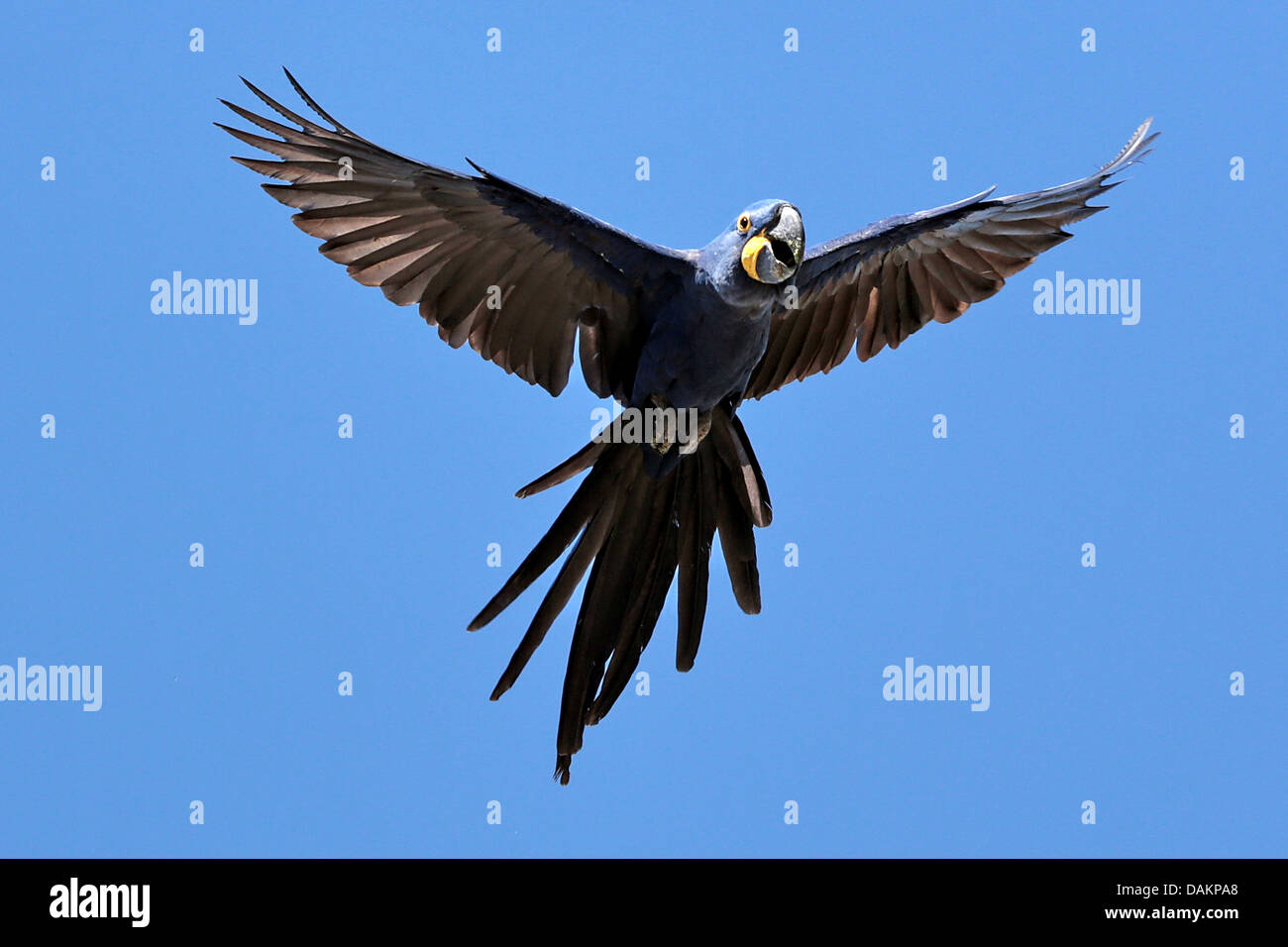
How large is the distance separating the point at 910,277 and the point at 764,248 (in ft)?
6.49

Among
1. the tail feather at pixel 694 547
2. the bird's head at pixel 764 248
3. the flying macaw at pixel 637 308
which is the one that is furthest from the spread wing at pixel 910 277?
the bird's head at pixel 764 248

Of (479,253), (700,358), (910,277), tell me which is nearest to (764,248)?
(700,358)

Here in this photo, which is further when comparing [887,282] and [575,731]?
[887,282]

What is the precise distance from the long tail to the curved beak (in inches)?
47.8

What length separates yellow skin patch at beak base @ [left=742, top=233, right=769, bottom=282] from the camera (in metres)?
7.36

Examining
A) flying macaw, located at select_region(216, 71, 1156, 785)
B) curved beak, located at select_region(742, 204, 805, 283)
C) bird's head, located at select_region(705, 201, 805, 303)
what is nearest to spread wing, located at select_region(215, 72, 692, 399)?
flying macaw, located at select_region(216, 71, 1156, 785)

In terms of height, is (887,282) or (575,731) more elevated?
(887,282)

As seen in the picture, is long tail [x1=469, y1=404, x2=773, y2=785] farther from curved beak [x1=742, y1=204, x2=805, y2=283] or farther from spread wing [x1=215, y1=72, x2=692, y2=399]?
curved beak [x1=742, y1=204, x2=805, y2=283]

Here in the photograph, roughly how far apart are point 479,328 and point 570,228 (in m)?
0.83

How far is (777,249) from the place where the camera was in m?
7.40

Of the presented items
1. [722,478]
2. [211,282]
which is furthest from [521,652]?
[211,282]

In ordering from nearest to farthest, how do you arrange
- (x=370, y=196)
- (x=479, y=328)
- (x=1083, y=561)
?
(x=370, y=196) < (x=479, y=328) < (x=1083, y=561)
